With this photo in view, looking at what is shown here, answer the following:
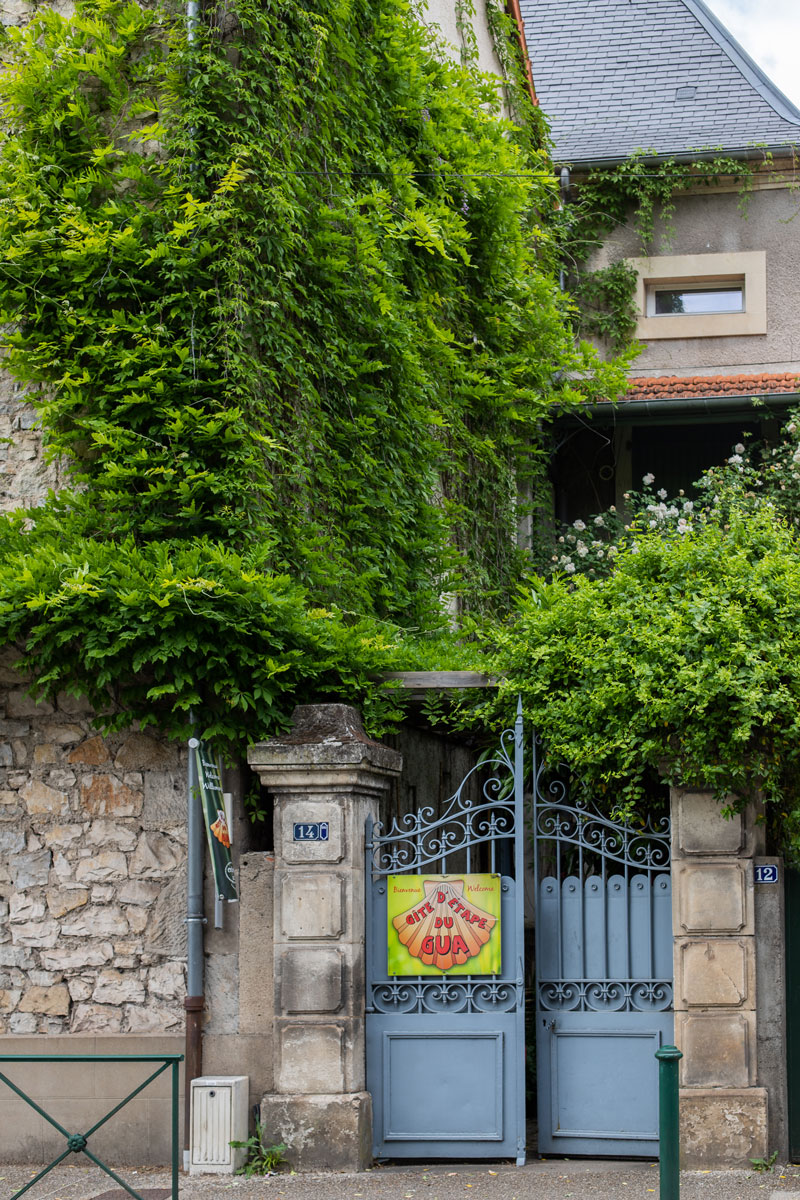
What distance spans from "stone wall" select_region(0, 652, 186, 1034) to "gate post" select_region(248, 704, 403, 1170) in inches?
28.2

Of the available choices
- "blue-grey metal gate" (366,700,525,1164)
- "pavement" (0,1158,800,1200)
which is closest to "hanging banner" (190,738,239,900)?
"blue-grey metal gate" (366,700,525,1164)

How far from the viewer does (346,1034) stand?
710cm

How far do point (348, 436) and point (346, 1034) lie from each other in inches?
159

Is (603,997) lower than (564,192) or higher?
lower

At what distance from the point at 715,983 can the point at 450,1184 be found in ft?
5.41

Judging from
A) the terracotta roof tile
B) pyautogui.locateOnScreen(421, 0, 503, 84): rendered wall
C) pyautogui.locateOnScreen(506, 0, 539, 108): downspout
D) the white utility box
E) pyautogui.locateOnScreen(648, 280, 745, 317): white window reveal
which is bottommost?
the white utility box

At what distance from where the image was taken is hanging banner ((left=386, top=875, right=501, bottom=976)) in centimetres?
725

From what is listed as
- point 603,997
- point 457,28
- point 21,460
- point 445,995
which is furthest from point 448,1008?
point 457,28

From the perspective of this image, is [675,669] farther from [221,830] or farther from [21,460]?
[21,460]

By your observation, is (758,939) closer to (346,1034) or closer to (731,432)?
(346,1034)

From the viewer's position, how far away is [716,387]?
14367 millimetres

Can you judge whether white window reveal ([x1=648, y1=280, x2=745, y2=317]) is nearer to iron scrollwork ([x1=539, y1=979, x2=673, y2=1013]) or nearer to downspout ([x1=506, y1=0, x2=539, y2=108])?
downspout ([x1=506, y1=0, x2=539, y2=108])

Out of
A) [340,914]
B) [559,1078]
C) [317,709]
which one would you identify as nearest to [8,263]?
[317,709]

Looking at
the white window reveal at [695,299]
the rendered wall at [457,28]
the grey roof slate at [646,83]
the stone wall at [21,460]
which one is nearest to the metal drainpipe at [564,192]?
the grey roof slate at [646,83]
